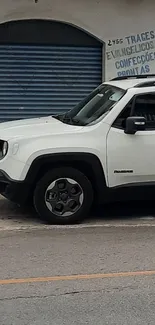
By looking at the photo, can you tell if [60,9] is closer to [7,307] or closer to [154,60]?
[154,60]

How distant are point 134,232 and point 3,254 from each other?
178cm

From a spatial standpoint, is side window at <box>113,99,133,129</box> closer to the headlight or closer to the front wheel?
the front wheel

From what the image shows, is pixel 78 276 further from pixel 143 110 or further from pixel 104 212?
pixel 143 110

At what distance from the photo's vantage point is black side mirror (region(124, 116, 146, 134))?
6918mm

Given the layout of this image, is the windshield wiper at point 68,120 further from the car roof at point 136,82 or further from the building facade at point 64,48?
the building facade at point 64,48

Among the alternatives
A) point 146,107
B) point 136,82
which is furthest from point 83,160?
point 136,82

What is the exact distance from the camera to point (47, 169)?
23.0 ft

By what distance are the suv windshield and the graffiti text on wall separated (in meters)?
4.31

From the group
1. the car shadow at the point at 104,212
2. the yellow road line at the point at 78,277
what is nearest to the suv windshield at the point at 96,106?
the car shadow at the point at 104,212

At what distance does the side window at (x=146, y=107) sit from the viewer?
7271 mm

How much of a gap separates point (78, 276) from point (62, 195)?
1.97m

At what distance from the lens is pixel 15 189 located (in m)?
6.84

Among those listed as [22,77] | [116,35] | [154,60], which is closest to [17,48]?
[22,77]

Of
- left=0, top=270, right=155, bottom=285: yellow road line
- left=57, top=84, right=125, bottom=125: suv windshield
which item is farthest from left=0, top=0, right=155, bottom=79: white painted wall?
left=0, top=270, right=155, bottom=285: yellow road line
